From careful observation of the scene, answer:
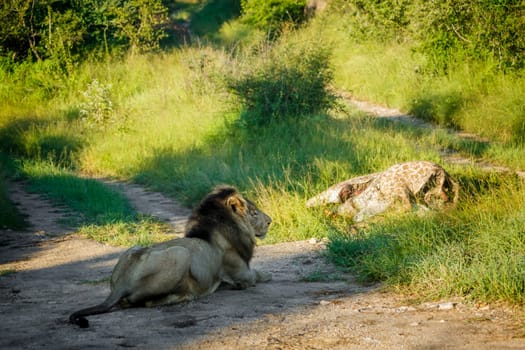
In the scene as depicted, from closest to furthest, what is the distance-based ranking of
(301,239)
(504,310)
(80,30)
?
(504,310) < (301,239) < (80,30)

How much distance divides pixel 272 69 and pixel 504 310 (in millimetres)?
10756

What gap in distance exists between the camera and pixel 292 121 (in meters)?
15.1

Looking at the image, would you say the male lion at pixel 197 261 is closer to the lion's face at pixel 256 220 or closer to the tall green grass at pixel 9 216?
the lion's face at pixel 256 220

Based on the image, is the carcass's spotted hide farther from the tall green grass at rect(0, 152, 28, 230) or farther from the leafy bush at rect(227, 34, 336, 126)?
the leafy bush at rect(227, 34, 336, 126)

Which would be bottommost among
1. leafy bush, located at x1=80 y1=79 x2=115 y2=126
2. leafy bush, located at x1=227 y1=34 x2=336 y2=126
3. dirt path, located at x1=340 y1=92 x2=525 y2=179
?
dirt path, located at x1=340 y1=92 x2=525 y2=179

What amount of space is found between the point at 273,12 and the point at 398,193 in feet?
64.6

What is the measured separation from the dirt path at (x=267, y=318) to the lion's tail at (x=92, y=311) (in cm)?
5

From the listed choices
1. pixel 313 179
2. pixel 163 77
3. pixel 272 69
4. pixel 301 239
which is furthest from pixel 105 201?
pixel 163 77

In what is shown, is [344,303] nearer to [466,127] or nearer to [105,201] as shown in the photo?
[105,201]

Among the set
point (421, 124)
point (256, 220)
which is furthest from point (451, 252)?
point (421, 124)

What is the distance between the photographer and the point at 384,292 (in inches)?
255

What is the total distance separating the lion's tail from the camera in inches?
206

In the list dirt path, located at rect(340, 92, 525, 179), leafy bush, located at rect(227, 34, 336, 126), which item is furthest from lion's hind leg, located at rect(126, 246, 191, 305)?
leafy bush, located at rect(227, 34, 336, 126)

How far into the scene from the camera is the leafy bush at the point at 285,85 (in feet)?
50.5
